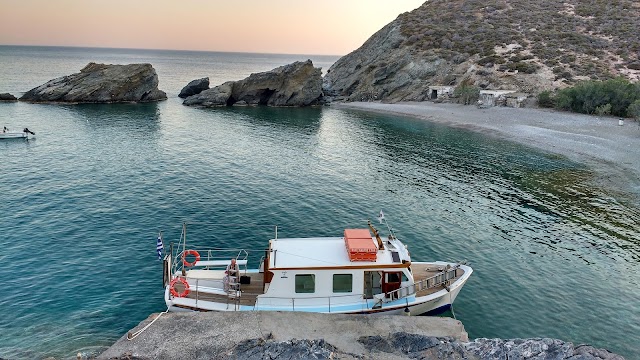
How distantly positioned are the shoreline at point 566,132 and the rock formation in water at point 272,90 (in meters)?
16.4

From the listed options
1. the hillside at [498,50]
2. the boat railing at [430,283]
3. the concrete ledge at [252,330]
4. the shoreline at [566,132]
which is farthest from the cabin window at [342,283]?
the hillside at [498,50]

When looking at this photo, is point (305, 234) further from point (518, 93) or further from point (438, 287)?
point (518, 93)

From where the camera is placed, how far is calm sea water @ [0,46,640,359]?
843 inches

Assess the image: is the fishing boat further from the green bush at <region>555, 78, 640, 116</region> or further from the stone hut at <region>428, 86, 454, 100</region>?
the stone hut at <region>428, 86, 454, 100</region>

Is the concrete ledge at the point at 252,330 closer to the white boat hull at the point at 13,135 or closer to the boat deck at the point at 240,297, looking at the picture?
the boat deck at the point at 240,297

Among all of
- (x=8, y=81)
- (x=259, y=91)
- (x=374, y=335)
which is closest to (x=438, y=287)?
(x=374, y=335)

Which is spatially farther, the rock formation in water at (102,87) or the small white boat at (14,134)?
the rock formation in water at (102,87)

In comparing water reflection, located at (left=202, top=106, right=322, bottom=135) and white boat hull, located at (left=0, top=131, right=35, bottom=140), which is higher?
water reflection, located at (left=202, top=106, right=322, bottom=135)

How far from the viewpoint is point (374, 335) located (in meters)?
17.0

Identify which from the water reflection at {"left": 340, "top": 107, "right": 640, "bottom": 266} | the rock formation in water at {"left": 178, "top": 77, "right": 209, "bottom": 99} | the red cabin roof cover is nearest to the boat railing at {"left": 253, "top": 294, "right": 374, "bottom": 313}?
the red cabin roof cover

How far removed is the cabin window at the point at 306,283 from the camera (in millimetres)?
19734

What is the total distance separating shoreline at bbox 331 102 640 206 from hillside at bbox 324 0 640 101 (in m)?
11.0

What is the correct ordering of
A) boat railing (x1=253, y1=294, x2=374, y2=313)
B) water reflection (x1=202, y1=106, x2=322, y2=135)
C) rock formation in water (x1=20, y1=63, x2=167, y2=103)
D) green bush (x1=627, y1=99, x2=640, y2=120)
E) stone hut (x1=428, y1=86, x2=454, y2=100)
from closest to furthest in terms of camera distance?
boat railing (x1=253, y1=294, x2=374, y2=313), green bush (x1=627, y1=99, x2=640, y2=120), water reflection (x1=202, y1=106, x2=322, y2=135), stone hut (x1=428, y1=86, x2=454, y2=100), rock formation in water (x1=20, y1=63, x2=167, y2=103)

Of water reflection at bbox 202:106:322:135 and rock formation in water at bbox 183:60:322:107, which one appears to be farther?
rock formation in water at bbox 183:60:322:107
